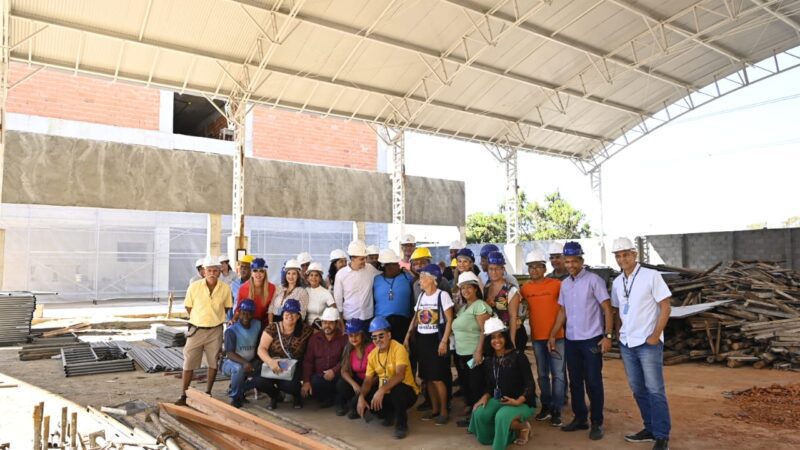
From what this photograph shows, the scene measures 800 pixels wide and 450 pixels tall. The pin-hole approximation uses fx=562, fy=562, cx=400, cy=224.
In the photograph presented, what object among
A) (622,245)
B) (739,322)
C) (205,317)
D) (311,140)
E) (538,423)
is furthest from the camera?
(311,140)

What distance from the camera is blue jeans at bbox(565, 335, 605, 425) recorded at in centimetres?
471

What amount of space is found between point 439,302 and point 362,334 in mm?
834

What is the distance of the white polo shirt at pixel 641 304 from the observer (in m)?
4.32

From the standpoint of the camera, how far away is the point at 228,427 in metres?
4.77

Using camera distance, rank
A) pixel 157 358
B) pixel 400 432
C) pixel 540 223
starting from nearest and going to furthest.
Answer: pixel 400 432 < pixel 157 358 < pixel 540 223

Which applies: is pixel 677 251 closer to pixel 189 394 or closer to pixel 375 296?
pixel 375 296

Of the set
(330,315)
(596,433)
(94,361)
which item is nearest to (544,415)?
(596,433)

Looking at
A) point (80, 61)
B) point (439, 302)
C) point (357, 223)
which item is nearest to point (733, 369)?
point (439, 302)

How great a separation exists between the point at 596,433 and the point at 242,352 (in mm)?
3607

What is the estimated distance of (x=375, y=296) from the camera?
5.88 m

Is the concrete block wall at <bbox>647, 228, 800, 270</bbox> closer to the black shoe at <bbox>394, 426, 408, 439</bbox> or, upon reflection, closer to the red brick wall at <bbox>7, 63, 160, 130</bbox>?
the black shoe at <bbox>394, 426, 408, 439</bbox>

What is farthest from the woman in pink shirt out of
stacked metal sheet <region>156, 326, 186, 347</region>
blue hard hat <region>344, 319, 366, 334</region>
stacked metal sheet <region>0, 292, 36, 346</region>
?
stacked metal sheet <region>0, 292, 36, 346</region>

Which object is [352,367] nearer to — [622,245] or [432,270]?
[432,270]

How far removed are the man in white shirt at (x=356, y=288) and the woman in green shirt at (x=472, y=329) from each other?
1159 mm
